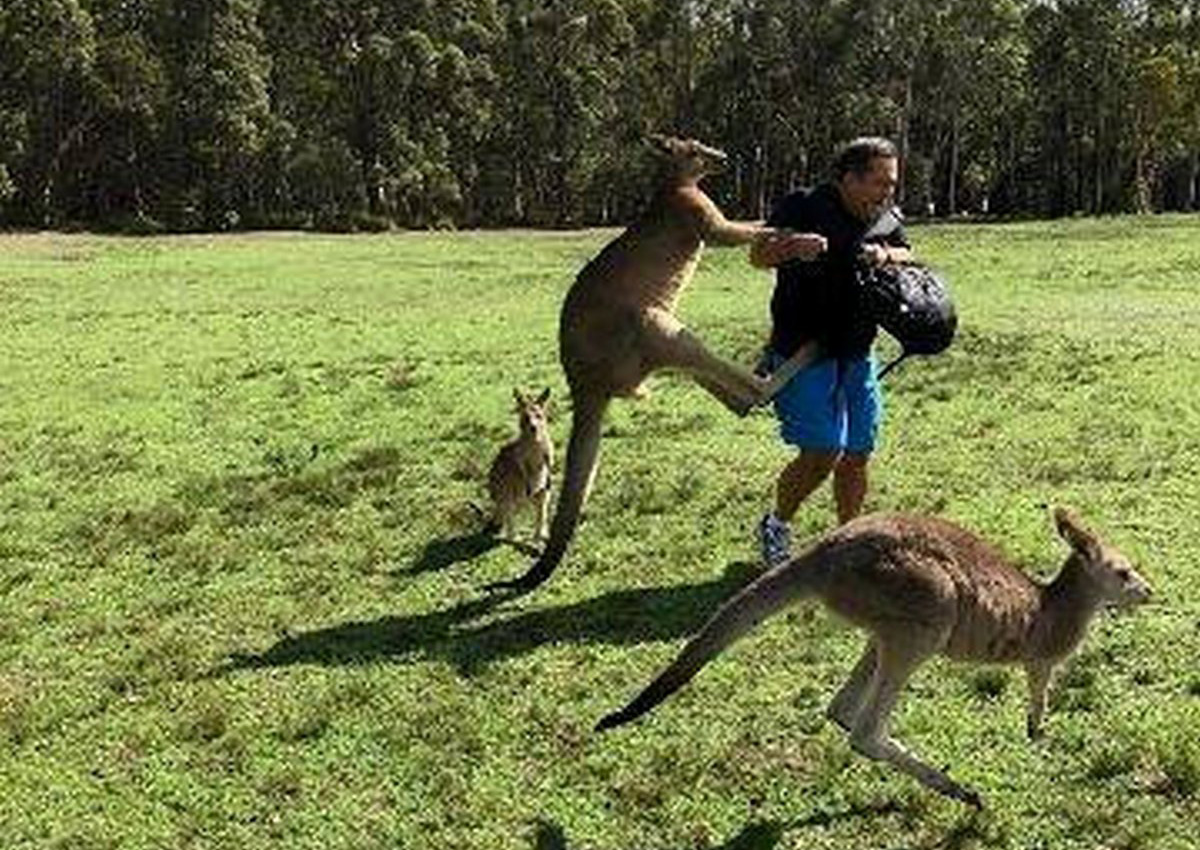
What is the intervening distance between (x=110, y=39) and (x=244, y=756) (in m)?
51.0

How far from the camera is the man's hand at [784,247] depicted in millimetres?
6730

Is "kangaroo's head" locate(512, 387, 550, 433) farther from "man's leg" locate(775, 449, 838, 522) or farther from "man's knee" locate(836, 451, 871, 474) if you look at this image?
"man's knee" locate(836, 451, 871, 474)

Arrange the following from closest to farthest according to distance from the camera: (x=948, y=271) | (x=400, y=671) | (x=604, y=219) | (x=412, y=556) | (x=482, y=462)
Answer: (x=400, y=671)
(x=412, y=556)
(x=482, y=462)
(x=948, y=271)
(x=604, y=219)

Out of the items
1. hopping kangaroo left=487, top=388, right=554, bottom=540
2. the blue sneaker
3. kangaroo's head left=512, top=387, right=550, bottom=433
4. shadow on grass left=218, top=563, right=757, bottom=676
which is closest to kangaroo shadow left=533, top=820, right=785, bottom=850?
shadow on grass left=218, top=563, right=757, bottom=676

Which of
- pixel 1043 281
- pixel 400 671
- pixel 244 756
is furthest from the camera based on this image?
pixel 1043 281

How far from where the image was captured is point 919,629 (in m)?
5.04

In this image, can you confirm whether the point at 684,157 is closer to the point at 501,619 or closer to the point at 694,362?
the point at 694,362

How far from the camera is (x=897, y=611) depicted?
5031mm

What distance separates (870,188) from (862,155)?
0.15m

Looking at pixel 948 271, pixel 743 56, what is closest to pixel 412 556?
pixel 948 271

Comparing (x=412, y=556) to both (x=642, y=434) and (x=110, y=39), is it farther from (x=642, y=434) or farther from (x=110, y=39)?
(x=110, y=39)

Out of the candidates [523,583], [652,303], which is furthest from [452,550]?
[652,303]

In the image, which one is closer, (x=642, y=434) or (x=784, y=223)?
(x=784, y=223)

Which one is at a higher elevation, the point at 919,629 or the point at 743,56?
the point at 743,56
